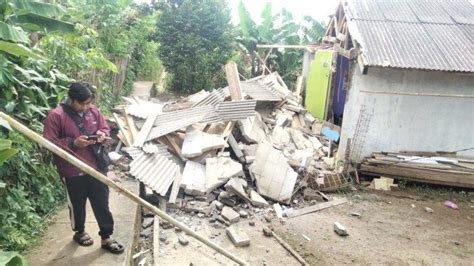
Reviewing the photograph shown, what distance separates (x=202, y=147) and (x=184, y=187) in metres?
0.87

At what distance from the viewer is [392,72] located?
7.62 m

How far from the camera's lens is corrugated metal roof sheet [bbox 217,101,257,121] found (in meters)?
7.64

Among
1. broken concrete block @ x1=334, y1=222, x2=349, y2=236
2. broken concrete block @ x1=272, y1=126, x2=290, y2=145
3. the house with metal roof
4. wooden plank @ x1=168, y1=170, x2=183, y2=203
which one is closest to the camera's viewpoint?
broken concrete block @ x1=334, y1=222, x2=349, y2=236

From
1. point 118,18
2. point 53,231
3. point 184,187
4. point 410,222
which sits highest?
point 118,18

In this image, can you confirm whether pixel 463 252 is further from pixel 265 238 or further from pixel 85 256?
pixel 85 256

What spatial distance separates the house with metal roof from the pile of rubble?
122cm

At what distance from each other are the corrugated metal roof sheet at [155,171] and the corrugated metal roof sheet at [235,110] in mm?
1530

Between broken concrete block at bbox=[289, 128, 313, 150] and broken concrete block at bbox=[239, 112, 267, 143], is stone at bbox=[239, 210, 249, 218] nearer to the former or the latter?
broken concrete block at bbox=[239, 112, 267, 143]

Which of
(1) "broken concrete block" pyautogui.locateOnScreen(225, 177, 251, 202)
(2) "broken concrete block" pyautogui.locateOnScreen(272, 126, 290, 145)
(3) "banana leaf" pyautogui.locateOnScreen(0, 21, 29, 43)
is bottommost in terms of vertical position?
(1) "broken concrete block" pyautogui.locateOnScreen(225, 177, 251, 202)

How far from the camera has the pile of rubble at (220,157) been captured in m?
6.41

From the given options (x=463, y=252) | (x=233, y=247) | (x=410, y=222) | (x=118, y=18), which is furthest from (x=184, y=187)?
(x=118, y=18)

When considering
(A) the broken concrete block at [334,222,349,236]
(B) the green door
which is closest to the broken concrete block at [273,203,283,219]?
(A) the broken concrete block at [334,222,349,236]

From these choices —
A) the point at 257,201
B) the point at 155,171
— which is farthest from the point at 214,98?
the point at 257,201

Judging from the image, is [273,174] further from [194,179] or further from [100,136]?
[100,136]
